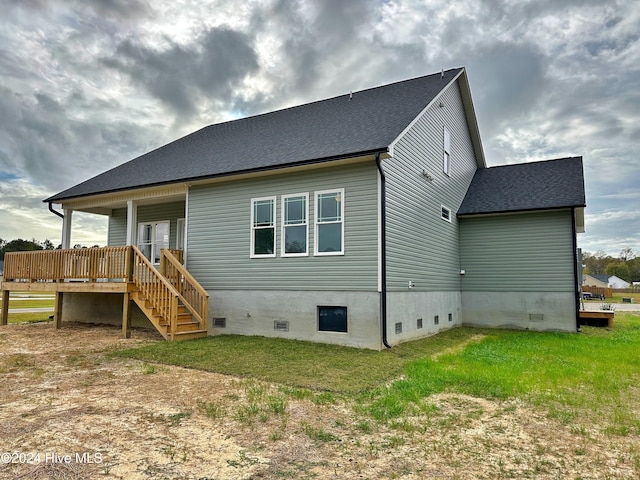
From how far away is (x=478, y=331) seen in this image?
13.3 metres


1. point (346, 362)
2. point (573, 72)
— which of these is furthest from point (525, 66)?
point (346, 362)

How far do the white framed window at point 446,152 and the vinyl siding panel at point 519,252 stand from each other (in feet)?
7.14

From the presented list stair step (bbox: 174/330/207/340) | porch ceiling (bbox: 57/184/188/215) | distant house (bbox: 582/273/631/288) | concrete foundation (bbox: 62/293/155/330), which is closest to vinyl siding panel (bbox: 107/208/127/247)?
porch ceiling (bbox: 57/184/188/215)

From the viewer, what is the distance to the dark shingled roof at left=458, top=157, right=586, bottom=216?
1341 cm

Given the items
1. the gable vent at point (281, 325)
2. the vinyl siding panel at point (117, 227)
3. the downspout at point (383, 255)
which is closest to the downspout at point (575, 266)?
the downspout at point (383, 255)

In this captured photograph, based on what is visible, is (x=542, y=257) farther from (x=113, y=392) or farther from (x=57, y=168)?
(x=57, y=168)

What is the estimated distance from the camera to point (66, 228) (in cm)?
1476

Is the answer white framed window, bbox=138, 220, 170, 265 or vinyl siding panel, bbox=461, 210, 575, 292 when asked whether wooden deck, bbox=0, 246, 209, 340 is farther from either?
vinyl siding panel, bbox=461, 210, 575, 292

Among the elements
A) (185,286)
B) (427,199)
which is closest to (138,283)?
(185,286)

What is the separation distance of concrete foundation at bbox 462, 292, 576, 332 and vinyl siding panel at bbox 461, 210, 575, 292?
8.8 inches

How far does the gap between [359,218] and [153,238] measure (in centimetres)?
829

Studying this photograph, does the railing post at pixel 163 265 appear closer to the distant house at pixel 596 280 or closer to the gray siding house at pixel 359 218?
the gray siding house at pixel 359 218

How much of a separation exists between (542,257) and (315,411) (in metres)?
11.1

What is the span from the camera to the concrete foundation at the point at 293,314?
9180 millimetres
